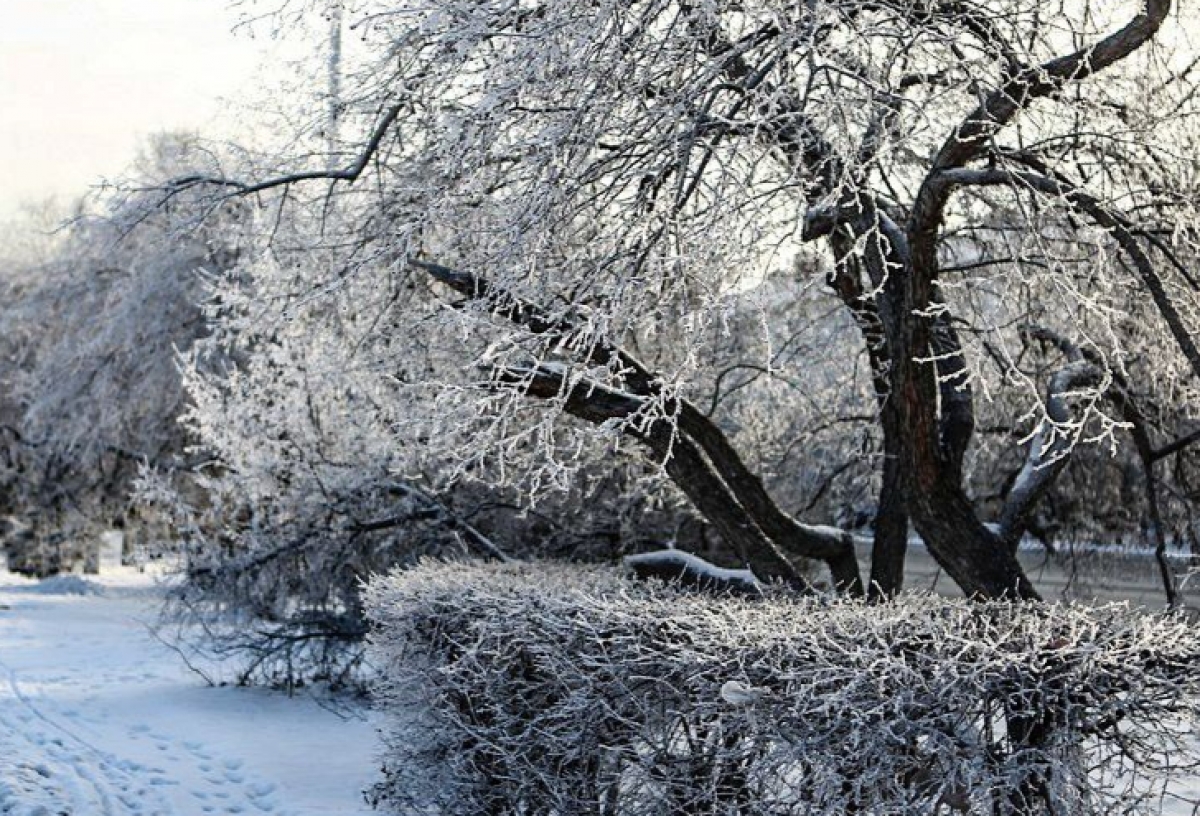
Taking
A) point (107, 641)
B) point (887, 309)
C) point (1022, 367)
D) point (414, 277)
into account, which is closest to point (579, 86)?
point (887, 309)

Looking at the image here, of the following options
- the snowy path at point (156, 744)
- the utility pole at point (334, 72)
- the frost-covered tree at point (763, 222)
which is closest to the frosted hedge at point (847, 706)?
the frost-covered tree at point (763, 222)

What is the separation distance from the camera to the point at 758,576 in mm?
9656

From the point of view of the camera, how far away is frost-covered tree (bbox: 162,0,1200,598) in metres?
6.35

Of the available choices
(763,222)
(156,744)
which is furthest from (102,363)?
(763,222)

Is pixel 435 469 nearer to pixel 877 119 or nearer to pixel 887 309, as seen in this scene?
pixel 887 309

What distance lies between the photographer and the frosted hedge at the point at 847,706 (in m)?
4.67

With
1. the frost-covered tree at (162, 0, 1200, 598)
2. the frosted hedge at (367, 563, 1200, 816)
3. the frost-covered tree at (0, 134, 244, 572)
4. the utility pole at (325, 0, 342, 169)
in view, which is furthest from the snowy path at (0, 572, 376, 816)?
the frost-covered tree at (0, 134, 244, 572)

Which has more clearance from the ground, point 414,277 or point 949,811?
point 414,277

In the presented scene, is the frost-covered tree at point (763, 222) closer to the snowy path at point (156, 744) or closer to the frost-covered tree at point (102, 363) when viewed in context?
the snowy path at point (156, 744)

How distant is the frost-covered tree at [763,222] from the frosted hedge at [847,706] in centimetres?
99

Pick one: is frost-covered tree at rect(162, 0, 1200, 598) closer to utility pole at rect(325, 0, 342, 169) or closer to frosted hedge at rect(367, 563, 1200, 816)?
utility pole at rect(325, 0, 342, 169)

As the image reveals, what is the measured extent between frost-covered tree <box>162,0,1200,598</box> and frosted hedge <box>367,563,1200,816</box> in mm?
993

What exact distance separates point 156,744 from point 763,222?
612 cm

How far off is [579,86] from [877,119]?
1.40m
